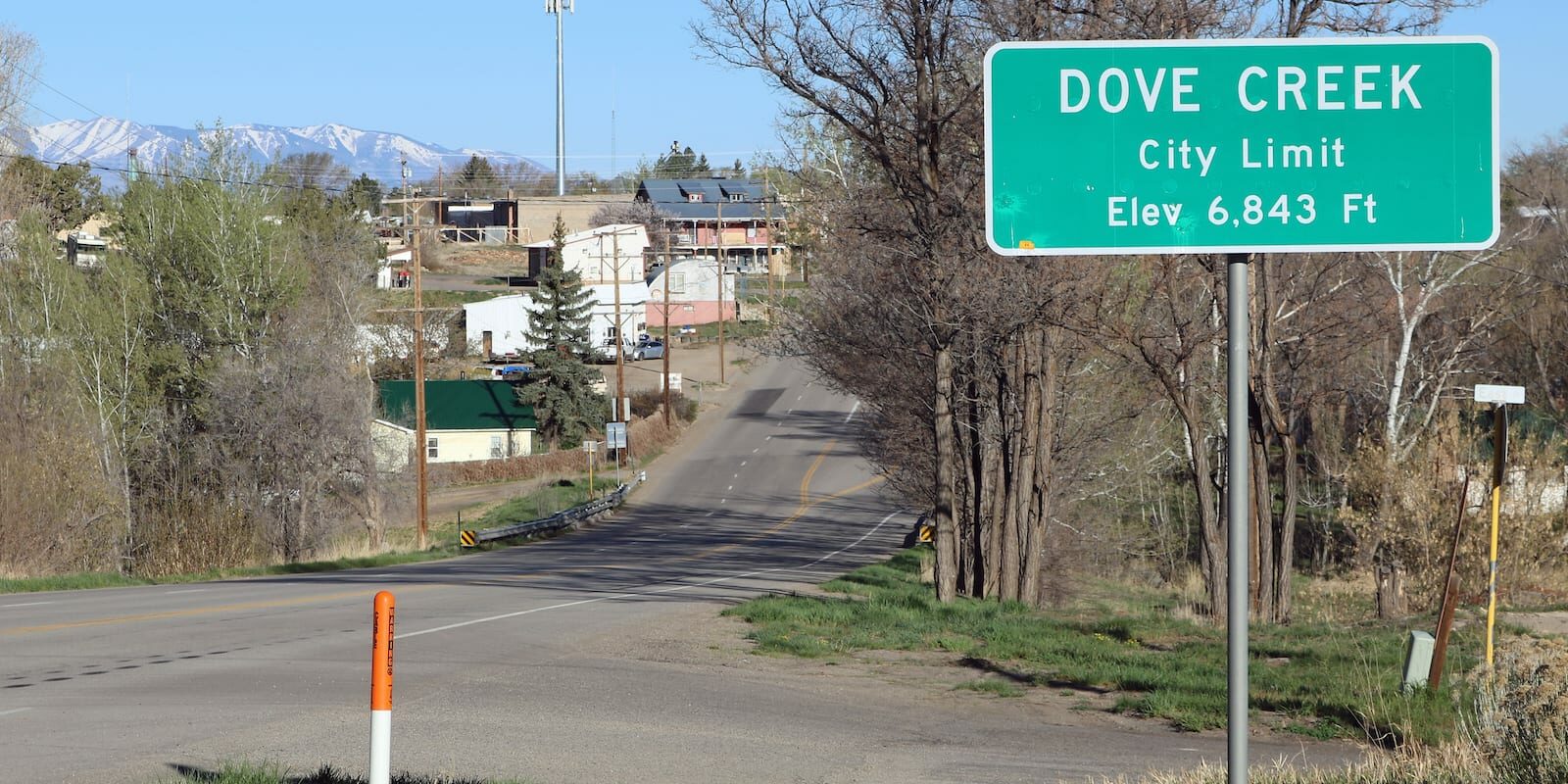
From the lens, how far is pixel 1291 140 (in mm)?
4918

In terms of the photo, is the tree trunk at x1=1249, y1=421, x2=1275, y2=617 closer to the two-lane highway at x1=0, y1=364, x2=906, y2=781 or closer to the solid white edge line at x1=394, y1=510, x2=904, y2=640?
the two-lane highway at x1=0, y1=364, x2=906, y2=781

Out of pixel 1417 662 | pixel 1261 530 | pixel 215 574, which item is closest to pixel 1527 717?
pixel 1417 662

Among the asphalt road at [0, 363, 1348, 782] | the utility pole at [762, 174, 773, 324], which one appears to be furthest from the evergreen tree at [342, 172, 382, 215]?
the asphalt road at [0, 363, 1348, 782]

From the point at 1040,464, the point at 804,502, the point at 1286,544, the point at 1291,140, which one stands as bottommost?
the point at 804,502

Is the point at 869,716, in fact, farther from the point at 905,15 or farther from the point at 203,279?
the point at 203,279

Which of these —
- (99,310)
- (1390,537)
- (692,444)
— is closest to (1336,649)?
(1390,537)

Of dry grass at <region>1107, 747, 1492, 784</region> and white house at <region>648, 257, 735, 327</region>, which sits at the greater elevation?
white house at <region>648, 257, 735, 327</region>

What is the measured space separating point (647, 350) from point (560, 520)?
37.5 m

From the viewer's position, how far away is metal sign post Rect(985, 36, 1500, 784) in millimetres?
4895

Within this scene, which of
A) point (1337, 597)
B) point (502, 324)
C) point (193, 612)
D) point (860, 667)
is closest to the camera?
point (860, 667)

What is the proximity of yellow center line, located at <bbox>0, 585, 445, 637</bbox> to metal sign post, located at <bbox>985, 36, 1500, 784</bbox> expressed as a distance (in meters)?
14.7

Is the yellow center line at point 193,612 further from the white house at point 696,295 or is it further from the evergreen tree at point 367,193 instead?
the white house at point 696,295

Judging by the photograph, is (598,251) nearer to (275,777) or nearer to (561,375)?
(561,375)

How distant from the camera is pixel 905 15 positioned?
60.4ft
